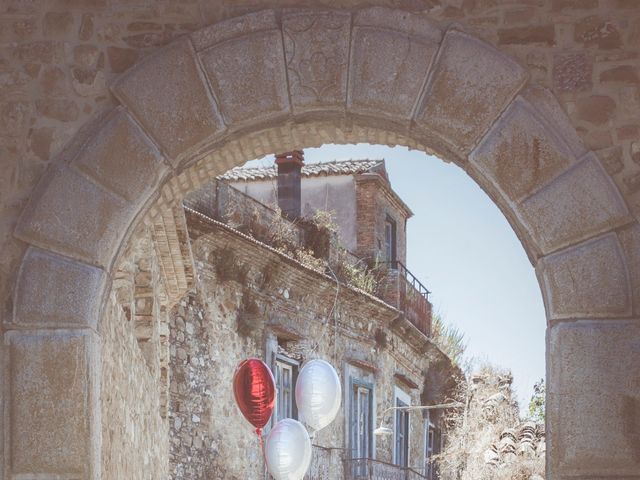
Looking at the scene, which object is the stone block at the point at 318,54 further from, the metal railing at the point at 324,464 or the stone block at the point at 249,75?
the metal railing at the point at 324,464

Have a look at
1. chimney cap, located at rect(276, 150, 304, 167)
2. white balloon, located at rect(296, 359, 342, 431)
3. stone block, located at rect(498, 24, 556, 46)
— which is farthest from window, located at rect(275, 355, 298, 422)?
stone block, located at rect(498, 24, 556, 46)

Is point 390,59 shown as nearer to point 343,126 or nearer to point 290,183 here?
point 343,126

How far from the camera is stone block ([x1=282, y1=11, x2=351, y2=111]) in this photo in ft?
21.6

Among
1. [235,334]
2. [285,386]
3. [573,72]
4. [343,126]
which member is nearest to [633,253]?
[573,72]

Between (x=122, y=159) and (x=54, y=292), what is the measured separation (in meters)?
0.75

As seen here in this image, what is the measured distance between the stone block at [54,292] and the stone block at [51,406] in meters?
0.08

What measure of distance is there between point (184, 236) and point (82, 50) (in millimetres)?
4453

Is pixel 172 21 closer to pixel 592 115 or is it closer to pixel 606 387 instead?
pixel 592 115

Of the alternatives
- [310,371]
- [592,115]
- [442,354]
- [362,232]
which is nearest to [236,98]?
[592,115]

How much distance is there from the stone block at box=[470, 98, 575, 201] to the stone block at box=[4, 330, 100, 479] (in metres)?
2.18

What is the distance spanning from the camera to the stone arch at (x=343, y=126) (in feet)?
20.4

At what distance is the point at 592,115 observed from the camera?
6.42 metres

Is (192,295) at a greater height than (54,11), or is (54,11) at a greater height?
(54,11)

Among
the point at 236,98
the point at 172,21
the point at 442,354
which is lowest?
the point at 442,354
